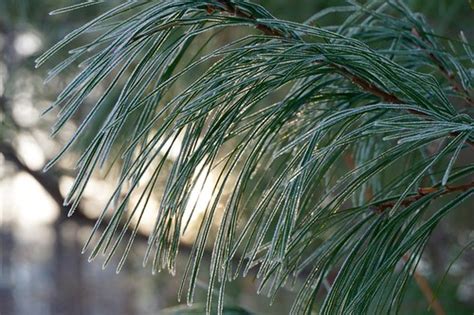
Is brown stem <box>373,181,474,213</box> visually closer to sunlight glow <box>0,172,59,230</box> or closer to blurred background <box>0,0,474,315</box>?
blurred background <box>0,0,474,315</box>

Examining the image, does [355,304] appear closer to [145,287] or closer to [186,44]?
[186,44]

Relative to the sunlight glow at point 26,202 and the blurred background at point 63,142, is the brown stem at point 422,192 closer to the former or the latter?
the blurred background at point 63,142

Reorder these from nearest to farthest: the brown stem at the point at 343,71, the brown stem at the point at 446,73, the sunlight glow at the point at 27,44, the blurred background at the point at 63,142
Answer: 1. the brown stem at the point at 343,71
2. the brown stem at the point at 446,73
3. the blurred background at the point at 63,142
4. the sunlight glow at the point at 27,44

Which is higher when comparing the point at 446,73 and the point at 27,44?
the point at 27,44

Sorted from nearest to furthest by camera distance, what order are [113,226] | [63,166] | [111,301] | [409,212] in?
1. [113,226]
2. [409,212]
3. [63,166]
4. [111,301]

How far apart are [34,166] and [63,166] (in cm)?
17

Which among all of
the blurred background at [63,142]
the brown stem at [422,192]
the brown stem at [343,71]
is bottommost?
the brown stem at [422,192]

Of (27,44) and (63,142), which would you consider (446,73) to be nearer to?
(63,142)

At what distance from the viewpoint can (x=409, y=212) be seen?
2.43 feet

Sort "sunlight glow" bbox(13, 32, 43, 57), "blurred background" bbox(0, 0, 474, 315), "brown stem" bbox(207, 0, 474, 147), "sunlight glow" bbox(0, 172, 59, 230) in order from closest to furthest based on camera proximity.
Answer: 1. "brown stem" bbox(207, 0, 474, 147)
2. "blurred background" bbox(0, 0, 474, 315)
3. "sunlight glow" bbox(13, 32, 43, 57)
4. "sunlight glow" bbox(0, 172, 59, 230)

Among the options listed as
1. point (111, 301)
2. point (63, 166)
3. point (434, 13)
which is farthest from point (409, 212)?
point (111, 301)

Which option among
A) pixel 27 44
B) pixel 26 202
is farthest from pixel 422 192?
pixel 26 202

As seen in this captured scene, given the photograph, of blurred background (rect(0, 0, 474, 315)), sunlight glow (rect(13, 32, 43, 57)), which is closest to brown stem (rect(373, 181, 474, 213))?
blurred background (rect(0, 0, 474, 315))

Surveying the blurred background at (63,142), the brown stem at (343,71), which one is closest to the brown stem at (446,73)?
the brown stem at (343,71)
